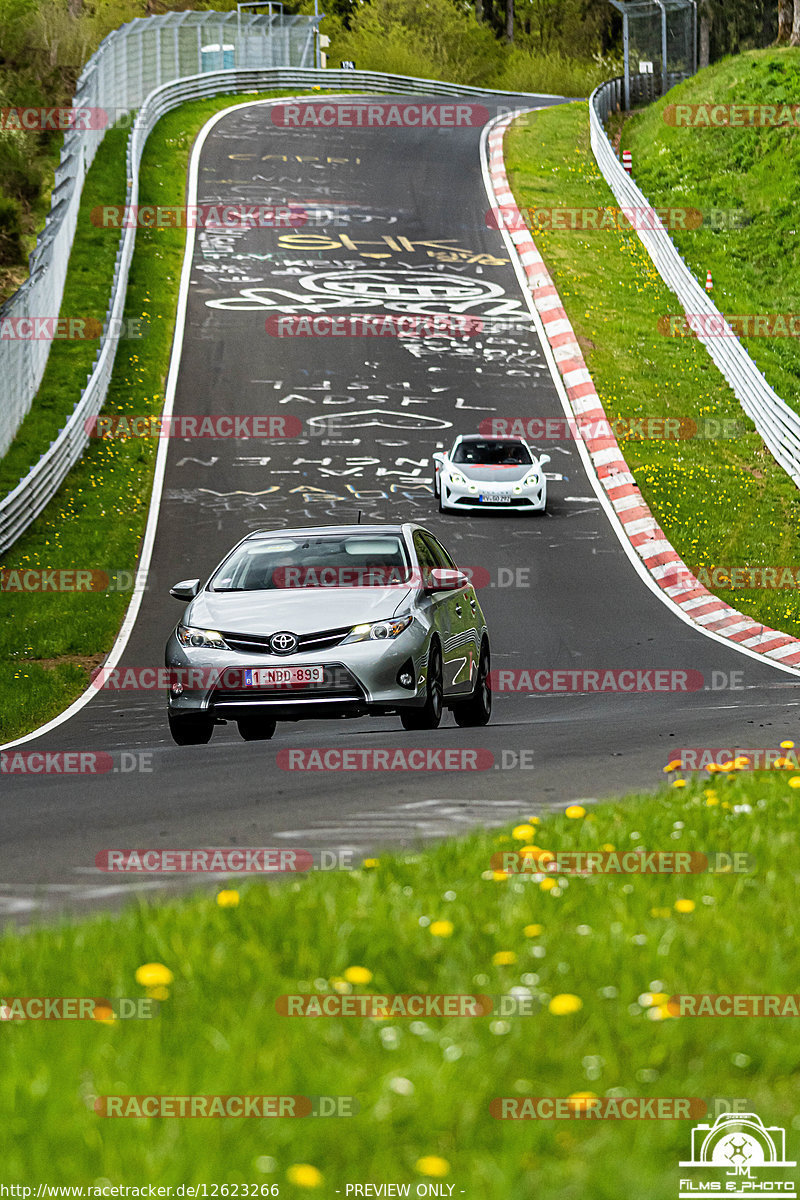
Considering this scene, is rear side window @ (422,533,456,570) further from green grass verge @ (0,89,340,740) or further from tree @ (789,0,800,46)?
tree @ (789,0,800,46)

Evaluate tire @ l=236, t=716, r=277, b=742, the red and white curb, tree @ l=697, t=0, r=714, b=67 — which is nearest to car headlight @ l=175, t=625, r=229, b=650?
tire @ l=236, t=716, r=277, b=742

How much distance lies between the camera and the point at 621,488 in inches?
1030

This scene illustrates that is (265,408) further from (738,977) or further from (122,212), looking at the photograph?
(738,977)

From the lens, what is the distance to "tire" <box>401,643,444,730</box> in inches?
432

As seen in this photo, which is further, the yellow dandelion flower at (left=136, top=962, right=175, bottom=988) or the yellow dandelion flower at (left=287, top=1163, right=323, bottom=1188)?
the yellow dandelion flower at (left=136, top=962, right=175, bottom=988)

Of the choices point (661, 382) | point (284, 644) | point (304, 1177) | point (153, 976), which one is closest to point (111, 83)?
point (661, 382)

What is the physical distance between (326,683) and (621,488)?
16.5 meters

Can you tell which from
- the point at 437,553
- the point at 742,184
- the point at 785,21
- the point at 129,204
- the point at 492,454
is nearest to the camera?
the point at 437,553

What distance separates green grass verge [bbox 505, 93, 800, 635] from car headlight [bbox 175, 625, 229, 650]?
10.5 m

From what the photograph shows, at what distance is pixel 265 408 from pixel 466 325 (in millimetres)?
Answer: 7765

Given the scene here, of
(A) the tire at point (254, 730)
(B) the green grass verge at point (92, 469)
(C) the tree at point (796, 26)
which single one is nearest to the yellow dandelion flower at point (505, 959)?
(A) the tire at point (254, 730)

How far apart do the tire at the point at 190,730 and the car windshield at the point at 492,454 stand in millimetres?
14165

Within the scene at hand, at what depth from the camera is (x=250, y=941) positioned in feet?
15.6

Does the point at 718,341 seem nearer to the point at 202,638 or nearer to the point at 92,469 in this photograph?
the point at 92,469
